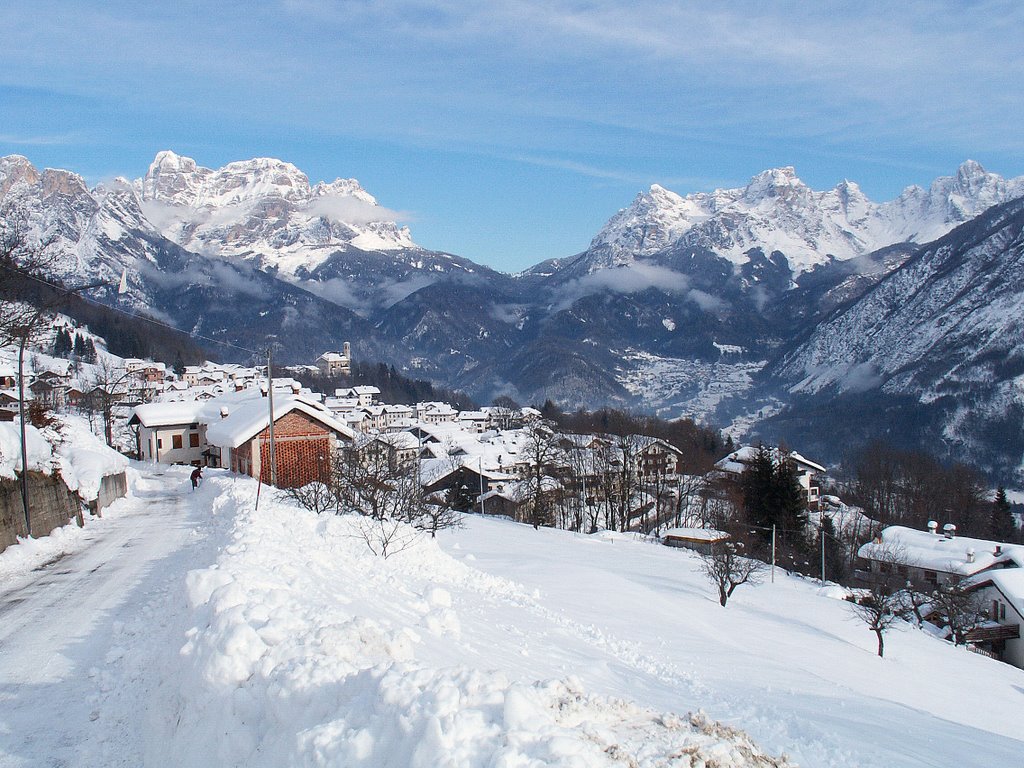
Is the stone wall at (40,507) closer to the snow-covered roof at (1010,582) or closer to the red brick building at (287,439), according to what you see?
the red brick building at (287,439)

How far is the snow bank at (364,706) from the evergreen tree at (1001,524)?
2992 inches

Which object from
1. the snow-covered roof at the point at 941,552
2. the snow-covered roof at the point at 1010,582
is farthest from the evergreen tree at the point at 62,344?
the snow-covered roof at the point at 1010,582

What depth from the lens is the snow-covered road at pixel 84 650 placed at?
6.75 metres

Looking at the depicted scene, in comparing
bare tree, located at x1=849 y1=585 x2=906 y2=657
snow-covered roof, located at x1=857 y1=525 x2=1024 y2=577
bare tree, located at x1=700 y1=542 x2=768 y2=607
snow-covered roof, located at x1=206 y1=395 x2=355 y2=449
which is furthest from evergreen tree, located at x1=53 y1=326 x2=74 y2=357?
bare tree, located at x1=849 y1=585 x2=906 y2=657

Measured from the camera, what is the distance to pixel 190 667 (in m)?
7.05

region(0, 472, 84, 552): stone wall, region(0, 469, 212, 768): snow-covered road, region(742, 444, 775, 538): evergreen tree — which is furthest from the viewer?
region(742, 444, 775, 538): evergreen tree

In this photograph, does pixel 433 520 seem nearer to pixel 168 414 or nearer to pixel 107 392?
pixel 168 414

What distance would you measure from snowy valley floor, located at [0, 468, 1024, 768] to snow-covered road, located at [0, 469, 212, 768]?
1.3 inches

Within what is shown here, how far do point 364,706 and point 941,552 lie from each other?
183 feet

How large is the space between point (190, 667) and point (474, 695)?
3.17 metres

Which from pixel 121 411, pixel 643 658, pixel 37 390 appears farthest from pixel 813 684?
pixel 121 411

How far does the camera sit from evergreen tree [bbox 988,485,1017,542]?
225ft

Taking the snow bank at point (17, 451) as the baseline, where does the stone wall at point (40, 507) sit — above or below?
below

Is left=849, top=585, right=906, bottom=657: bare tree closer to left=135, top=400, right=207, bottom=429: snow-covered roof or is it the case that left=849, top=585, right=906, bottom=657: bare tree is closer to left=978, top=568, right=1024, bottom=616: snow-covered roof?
left=978, top=568, right=1024, bottom=616: snow-covered roof
